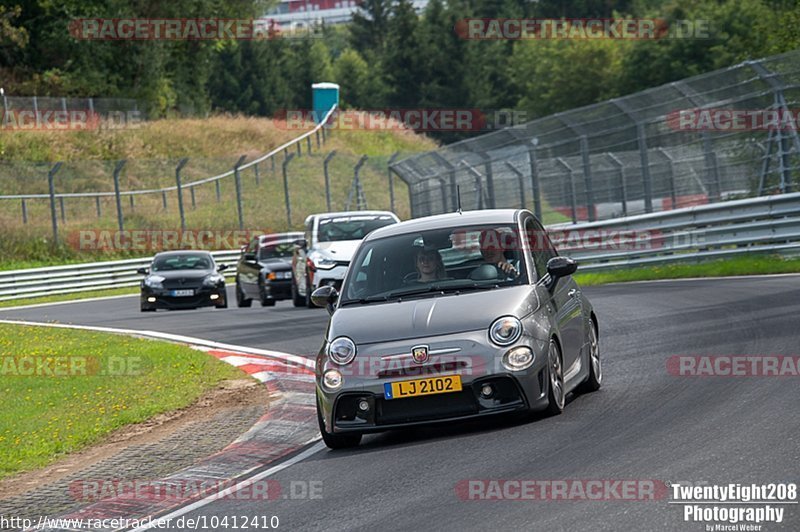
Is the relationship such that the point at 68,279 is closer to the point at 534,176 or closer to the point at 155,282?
the point at 155,282

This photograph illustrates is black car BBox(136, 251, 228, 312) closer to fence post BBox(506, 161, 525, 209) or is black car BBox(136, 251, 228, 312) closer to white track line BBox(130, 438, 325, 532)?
fence post BBox(506, 161, 525, 209)

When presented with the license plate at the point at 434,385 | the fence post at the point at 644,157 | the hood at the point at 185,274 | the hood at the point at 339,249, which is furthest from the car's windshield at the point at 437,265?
the hood at the point at 185,274

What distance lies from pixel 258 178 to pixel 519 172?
21242mm

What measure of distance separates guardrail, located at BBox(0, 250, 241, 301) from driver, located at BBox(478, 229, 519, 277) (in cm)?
2782

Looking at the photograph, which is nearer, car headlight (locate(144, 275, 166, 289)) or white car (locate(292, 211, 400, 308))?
white car (locate(292, 211, 400, 308))

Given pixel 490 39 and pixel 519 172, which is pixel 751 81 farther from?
pixel 490 39

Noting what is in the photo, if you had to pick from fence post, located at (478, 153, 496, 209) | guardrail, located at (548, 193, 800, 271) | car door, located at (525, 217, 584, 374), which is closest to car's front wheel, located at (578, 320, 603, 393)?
car door, located at (525, 217, 584, 374)

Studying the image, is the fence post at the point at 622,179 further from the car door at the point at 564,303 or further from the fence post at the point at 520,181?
the car door at the point at 564,303

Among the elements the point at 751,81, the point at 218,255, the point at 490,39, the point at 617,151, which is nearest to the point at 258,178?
the point at 218,255

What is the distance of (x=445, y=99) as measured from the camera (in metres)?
103

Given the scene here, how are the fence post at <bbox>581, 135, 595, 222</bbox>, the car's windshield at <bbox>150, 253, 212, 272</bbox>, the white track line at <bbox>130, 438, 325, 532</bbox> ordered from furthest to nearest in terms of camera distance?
1. the car's windshield at <bbox>150, 253, 212, 272</bbox>
2. the fence post at <bbox>581, 135, 595, 222</bbox>
3. the white track line at <bbox>130, 438, 325, 532</bbox>

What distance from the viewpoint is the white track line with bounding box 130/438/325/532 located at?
7.86 m

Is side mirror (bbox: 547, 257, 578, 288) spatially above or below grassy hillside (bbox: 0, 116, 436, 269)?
below

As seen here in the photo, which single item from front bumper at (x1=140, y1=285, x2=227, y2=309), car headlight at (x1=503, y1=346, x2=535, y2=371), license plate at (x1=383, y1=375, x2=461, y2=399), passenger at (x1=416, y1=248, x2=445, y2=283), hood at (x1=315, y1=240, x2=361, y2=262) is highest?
passenger at (x1=416, y1=248, x2=445, y2=283)
